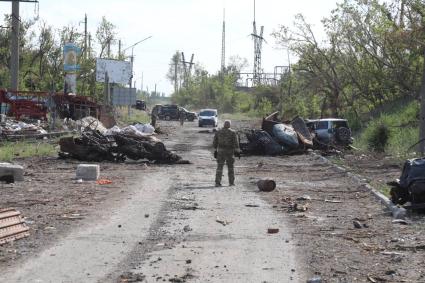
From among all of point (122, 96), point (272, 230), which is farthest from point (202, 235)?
point (122, 96)

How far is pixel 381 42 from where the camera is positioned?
136 feet

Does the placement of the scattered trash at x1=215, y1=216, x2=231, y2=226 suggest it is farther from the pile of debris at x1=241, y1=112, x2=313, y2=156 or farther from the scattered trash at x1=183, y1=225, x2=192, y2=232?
the pile of debris at x1=241, y1=112, x2=313, y2=156

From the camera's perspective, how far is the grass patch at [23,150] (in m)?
24.6

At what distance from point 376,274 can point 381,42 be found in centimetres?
3483

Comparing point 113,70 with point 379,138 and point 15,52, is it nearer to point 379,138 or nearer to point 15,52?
point 15,52

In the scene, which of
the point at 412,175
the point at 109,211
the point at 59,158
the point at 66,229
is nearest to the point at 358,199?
the point at 412,175

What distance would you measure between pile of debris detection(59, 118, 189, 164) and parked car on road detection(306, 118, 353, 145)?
11.8 m

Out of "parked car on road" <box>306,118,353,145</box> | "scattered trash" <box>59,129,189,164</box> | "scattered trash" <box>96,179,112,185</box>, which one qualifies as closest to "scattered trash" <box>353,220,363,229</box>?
"scattered trash" <box>96,179,112,185</box>

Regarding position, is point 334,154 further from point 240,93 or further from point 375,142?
point 240,93

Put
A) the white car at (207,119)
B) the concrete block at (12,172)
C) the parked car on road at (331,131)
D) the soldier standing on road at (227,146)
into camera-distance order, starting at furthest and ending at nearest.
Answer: the white car at (207,119), the parked car on road at (331,131), the soldier standing on road at (227,146), the concrete block at (12,172)

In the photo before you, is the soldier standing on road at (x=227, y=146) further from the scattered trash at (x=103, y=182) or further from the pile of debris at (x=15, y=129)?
the pile of debris at (x=15, y=129)

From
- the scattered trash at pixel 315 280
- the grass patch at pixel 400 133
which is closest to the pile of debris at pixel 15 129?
the grass patch at pixel 400 133

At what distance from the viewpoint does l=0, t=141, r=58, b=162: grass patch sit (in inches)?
970

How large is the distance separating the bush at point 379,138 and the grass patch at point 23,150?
14859mm
